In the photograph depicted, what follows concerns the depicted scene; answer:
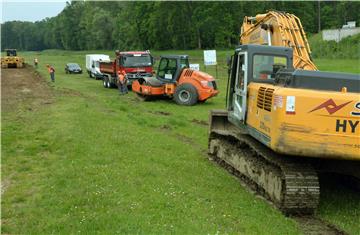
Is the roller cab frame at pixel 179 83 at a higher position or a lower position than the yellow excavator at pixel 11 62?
lower

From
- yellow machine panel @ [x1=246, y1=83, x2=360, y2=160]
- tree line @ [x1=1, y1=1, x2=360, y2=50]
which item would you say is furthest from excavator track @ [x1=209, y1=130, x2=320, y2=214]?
tree line @ [x1=1, y1=1, x2=360, y2=50]

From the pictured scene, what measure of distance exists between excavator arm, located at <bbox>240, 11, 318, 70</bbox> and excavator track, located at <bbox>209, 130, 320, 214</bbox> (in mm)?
2840

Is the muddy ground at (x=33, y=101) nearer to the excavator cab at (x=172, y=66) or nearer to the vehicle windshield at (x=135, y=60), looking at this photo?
the excavator cab at (x=172, y=66)

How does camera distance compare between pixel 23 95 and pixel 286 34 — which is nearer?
pixel 286 34

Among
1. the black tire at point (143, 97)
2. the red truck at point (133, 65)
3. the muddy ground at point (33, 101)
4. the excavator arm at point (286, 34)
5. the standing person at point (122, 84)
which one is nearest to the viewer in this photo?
the muddy ground at point (33, 101)

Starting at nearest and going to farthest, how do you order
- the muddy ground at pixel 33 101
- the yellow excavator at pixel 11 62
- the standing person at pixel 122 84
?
the muddy ground at pixel 33 101 < the standing person at pixel 122 84 < the yellow excavator at pixel 11 62

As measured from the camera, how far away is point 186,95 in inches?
972

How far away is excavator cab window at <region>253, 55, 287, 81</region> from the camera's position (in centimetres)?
1012

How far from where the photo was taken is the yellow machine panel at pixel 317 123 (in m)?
7.54

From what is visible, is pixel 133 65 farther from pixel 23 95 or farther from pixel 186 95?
pixel 186 95

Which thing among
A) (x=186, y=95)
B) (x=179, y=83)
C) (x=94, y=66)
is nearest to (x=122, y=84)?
(x=179, y=83)

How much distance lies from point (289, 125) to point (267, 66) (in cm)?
278

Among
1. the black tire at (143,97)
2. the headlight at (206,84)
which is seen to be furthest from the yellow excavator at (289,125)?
the black tire at (143,97)

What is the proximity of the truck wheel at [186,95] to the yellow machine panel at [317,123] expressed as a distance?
1635cm
